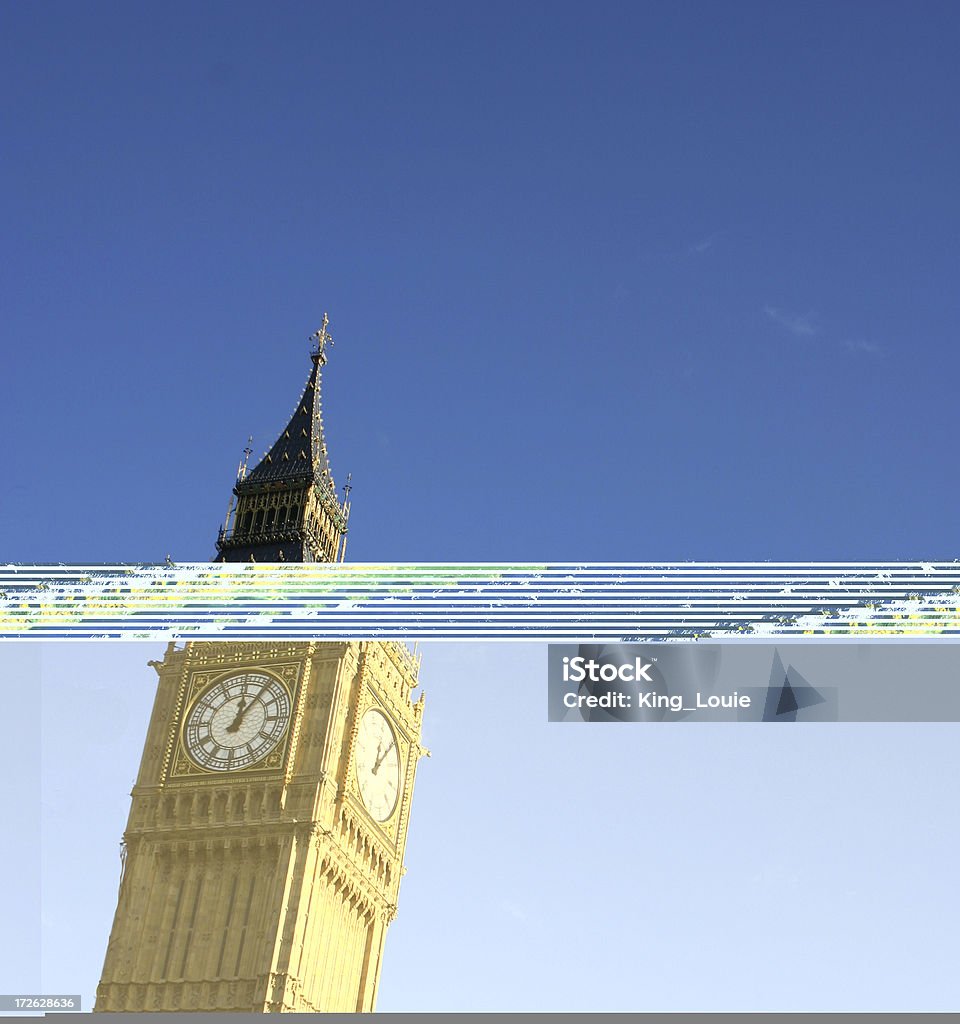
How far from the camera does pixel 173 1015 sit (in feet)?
179

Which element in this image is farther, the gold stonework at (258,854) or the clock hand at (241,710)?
the clock hand at (241,710)

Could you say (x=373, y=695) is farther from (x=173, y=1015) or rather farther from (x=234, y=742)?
(x=173, y=1015)

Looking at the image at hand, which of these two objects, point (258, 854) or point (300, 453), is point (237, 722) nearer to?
point (258, 854)

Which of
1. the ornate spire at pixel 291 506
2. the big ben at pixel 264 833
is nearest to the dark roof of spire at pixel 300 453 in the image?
the ornate spire at pixel 291 506

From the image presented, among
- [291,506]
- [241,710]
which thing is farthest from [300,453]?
[241,710]

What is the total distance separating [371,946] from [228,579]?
17829 millimetres

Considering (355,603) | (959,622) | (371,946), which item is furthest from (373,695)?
(959,622)

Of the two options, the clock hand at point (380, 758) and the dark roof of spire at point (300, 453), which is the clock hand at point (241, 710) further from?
the dark roof of spire at point (300, 453)

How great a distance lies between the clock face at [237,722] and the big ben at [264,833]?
0.19 ft

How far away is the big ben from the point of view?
60156mm

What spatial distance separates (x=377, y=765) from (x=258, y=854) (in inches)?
288

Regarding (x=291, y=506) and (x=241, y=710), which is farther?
(x=291, y=506)

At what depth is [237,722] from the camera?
214 feet

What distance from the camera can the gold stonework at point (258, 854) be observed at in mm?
59969
